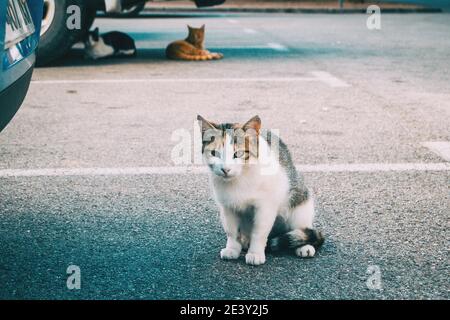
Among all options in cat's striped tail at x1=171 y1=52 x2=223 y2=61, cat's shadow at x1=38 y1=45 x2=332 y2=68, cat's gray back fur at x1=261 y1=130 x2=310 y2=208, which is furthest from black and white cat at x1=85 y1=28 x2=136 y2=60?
cat's gray back fur at x1=261 y1=130 x2=310 y2=208

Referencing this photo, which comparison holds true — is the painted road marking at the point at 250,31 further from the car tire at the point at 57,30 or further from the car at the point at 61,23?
the car tire at the point at 57,30

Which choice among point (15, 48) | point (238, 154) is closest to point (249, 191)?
point (238, 154)

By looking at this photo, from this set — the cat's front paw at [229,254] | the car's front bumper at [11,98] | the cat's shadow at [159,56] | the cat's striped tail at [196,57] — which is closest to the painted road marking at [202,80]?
the cat's shadow at [159,56]

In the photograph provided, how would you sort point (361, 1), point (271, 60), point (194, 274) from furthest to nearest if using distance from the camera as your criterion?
point (361, 1) < point (271, 60) < point (194, 274)

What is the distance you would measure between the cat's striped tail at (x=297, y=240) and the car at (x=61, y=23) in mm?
5476

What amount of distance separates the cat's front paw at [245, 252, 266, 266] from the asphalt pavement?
39 millimetres

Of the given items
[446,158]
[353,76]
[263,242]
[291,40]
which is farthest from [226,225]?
[291,40]

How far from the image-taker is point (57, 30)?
25.7 feet

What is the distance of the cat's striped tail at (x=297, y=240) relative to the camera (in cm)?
296

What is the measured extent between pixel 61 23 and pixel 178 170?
409 centimetres

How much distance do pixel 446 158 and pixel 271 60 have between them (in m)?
4.87

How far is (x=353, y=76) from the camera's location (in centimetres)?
775
